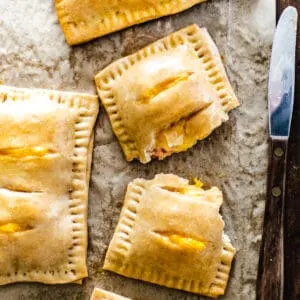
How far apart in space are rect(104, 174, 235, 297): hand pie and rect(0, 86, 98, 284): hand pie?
16cm

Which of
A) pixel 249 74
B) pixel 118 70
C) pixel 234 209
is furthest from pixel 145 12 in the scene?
pixel 234 209

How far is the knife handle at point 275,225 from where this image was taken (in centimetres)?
245

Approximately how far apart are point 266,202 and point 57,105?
78 centimetres

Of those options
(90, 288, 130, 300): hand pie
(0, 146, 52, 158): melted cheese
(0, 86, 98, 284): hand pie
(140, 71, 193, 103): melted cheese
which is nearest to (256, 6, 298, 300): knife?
(140, 71, 193, 103): melted cheese

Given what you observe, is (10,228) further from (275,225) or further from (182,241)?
(275,225)

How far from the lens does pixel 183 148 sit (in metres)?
2.49

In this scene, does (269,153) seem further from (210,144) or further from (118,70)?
(118,70)

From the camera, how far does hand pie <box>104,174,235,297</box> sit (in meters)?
2.41

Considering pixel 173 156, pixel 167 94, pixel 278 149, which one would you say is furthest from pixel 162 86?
pixel 278 149

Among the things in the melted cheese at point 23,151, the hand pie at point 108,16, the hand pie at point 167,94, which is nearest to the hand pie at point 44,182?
the melted cheese at point 23,151

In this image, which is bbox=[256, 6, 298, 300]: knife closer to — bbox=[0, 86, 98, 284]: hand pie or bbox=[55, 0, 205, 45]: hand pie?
bbox=[55, 0, 205, 45]: hand pie

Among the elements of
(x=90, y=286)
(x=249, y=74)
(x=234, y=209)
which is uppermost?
(x=249, y=74)

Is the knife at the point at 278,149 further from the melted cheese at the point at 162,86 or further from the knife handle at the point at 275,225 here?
the melted cheese at the point at 162,86

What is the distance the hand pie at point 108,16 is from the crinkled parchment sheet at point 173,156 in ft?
0.13
